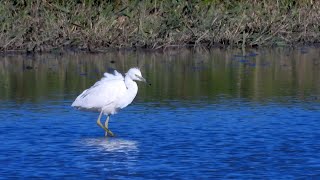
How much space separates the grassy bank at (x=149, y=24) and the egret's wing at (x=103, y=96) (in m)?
8.87

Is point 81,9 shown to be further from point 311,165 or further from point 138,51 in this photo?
point 311,165

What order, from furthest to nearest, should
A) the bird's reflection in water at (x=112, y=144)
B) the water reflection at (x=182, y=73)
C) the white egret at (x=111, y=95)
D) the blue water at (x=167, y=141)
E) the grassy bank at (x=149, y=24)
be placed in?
the grassy bank at (x=149, y=24) → the water reflection at (x=182, y=73) → the white egret at (x=111, y=95) → the bird's reflection in water at (x=112, y=144) → the blue water at (x=167, y=141)

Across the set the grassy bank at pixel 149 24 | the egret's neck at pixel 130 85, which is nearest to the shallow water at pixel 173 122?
the egret's neck at pixel 130 85

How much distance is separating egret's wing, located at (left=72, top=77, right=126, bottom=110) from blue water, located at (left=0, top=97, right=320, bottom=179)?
32cm

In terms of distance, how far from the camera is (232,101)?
44.5 ft

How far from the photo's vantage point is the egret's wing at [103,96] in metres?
11.1

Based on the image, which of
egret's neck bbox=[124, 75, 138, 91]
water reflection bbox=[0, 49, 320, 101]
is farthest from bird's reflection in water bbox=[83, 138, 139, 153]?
water reflection bbox=[0, 49, 320, 101]

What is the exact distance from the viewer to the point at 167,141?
10586 millimetres

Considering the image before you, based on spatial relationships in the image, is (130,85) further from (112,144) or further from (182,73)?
(182,73)

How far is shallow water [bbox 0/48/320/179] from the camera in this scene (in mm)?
9242

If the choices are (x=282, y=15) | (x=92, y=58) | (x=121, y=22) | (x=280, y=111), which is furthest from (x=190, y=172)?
(x=282, y=15)

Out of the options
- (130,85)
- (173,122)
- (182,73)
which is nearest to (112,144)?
(130,85)

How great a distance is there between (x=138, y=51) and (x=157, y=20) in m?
1.05

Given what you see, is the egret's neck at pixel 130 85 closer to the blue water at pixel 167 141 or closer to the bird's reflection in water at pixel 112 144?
the blue water at pixel 167 141
